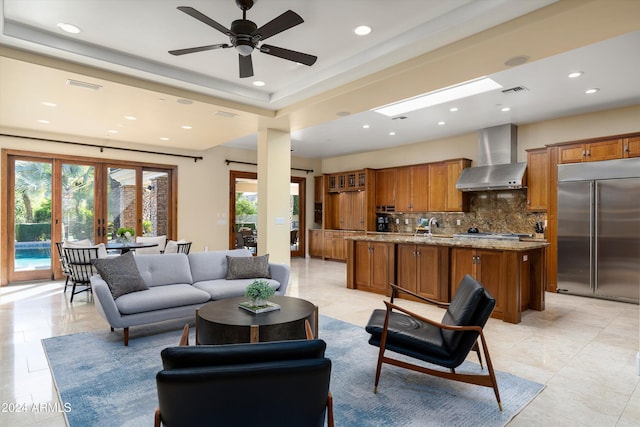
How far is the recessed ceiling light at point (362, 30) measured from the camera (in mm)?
3331

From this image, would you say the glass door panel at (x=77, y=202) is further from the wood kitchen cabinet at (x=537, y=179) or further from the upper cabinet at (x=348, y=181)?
the wood kitchen cabinet at (x=537, y=179)

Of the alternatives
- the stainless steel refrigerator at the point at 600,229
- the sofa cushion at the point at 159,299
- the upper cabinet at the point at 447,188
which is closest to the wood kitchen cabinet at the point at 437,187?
the upper cabinet at the point at 447,188

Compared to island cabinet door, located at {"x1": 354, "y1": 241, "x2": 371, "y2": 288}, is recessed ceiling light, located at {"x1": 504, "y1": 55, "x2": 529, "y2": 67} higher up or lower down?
higher up

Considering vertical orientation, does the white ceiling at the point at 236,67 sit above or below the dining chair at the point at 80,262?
above

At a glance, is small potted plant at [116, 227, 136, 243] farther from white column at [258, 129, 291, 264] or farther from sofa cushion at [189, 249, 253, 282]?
white column at [258, 129, 291, 264]

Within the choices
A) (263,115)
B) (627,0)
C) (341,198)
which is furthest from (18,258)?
(627,0)

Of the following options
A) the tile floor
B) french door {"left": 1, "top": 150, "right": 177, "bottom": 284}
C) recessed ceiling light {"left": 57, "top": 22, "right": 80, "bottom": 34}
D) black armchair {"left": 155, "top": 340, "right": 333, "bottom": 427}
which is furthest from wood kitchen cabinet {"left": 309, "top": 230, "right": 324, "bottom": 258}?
black armchair {"left": 155, "top": 340, "right": 333, "bottom": 427}

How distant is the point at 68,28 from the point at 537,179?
7.18m

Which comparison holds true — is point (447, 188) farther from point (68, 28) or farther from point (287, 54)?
point (68, 28)

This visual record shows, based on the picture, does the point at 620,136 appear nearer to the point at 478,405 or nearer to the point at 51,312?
the point at 478,405

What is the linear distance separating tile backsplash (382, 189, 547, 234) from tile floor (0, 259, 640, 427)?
165cm

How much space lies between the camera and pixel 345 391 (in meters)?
2.60

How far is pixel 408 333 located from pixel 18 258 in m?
7.48

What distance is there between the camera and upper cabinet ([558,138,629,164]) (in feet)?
17.9
